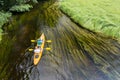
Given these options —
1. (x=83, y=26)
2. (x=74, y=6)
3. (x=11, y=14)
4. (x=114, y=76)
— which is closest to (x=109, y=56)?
(x=114, y=76)

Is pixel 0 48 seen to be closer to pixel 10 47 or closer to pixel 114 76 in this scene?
pixel 10 47

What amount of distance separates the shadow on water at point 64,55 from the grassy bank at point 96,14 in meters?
1.04

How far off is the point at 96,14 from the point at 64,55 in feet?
31.7

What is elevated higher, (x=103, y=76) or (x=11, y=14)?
(x=11, y=14)

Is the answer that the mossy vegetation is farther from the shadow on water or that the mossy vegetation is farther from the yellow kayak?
the yellow kayak

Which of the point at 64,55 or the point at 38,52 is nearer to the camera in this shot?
the point at 38,52

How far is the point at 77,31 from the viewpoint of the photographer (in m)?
23.2

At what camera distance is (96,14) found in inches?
1018

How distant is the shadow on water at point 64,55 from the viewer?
621 inches

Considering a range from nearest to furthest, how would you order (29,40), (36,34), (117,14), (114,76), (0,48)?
(114,76) < (0,48) < (29,40) < (36,34) < (117,14)

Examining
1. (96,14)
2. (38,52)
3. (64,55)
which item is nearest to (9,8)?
(96,14)

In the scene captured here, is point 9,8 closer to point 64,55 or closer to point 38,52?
point 38,52

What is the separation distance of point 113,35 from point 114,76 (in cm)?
681

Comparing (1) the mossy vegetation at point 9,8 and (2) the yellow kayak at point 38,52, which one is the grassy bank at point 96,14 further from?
(2) the yellow kayak at point 38,52
